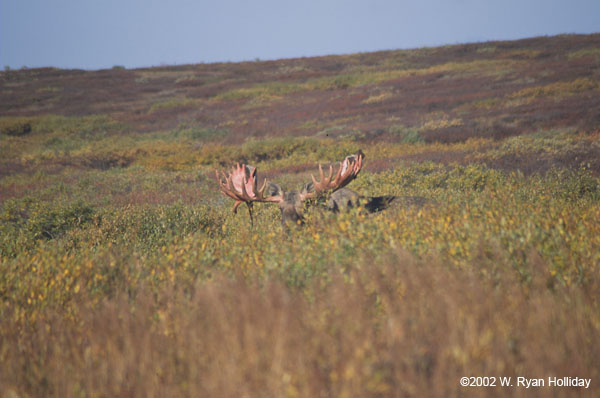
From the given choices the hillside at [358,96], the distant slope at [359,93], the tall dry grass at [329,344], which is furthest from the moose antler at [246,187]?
the distant slope at [359,93]

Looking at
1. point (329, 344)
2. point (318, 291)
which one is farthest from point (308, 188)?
point (329, 344)

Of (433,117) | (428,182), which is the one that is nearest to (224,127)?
(433,117)

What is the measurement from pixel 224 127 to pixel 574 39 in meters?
35.0

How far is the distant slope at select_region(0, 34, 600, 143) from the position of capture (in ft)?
64.6

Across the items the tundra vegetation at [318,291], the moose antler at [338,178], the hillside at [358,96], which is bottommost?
the tundra vegetation at [318,291]

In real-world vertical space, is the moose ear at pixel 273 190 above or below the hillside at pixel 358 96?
below

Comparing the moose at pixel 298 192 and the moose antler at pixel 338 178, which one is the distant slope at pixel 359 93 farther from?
the moose at pixel 298 192

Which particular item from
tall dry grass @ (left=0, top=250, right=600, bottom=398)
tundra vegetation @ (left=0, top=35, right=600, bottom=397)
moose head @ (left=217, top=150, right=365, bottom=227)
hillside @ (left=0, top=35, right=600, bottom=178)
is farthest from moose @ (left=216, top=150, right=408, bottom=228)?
hillside @ (left=0, top=35, right=600, bottom=178)

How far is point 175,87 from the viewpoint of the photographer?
43.4 metres

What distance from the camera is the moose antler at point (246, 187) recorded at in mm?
5426

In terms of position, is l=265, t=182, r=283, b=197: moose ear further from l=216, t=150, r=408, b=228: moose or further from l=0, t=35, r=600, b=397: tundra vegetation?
l=0, t=35, r=600, b=397: tundra vegetation

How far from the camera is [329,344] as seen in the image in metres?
2.02

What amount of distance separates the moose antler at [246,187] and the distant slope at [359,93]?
13733 millimetres

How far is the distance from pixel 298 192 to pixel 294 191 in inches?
2.3
